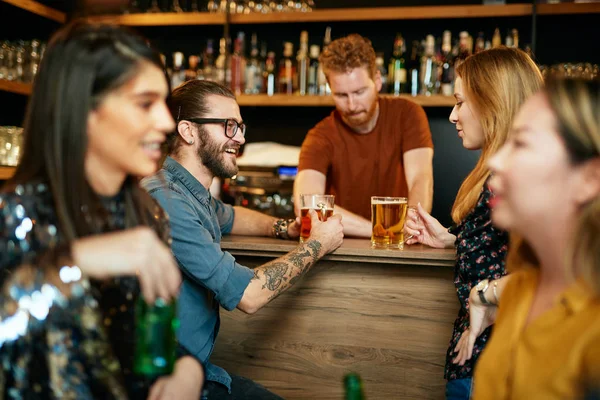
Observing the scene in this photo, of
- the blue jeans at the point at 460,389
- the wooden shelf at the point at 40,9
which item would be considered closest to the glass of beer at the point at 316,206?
the blue jeans at the point at 460,389

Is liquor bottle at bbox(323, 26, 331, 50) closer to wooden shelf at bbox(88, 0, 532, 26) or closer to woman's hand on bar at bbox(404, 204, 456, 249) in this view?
wooden shelf at bbox(88, 0, 532, 26)

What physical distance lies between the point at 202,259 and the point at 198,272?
0.04m

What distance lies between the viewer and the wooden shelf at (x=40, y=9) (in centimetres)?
365

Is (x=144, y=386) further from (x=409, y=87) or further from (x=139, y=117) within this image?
(x=409, y=87)

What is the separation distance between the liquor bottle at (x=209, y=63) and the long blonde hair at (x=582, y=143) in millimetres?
3214

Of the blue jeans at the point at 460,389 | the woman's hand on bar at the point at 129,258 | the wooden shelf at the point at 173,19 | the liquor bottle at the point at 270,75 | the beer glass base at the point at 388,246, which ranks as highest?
the wooden shelf at the point at 173,19

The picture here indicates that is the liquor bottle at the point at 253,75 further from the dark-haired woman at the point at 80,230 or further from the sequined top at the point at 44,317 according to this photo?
the sequined top at the point at 44,317

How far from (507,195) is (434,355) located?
4.00 feet

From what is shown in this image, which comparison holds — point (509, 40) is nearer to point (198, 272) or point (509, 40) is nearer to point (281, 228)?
point (281, 228)

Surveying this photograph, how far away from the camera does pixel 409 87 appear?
13.0ft

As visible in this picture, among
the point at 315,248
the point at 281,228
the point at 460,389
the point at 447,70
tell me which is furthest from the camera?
the point at 447,70

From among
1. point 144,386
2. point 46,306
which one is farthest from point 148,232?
point 144,386

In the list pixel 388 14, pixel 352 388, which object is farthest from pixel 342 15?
pixel 352 388

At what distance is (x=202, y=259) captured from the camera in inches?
69.9
